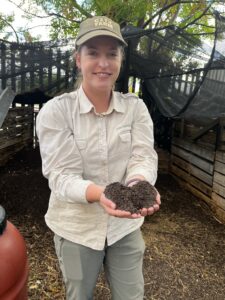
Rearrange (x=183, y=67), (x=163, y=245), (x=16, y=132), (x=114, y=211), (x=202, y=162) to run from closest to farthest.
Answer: (x=114, y=211) < (x=163, y=245) < (x=183, y=67) < (x=202, y=162) < (x=16, y=132)

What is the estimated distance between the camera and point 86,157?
1.59 m

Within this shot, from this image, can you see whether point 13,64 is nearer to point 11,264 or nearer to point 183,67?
point 183,67

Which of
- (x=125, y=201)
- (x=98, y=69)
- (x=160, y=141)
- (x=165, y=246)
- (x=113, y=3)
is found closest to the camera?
(x=125, y=201)

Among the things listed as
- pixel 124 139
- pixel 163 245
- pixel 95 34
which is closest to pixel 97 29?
pixel 95 34

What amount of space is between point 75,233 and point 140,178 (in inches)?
15.9

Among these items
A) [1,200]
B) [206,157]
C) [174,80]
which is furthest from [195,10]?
[1,200]

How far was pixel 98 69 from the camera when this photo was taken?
61.7 inches

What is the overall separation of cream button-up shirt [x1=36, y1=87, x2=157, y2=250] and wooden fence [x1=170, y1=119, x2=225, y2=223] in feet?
9.46

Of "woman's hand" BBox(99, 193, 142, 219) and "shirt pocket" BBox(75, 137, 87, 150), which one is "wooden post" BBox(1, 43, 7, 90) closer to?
"shirt pocket" BBox(75, 137, 87, 150)

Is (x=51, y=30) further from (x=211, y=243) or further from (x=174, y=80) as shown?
(x=211, y=243)

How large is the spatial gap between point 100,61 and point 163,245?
2.53m

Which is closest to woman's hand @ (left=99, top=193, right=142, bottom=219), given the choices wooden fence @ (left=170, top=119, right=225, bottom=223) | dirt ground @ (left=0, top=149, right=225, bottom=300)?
dirt ground @ (left=0, top=149, right=225, bottom=300)

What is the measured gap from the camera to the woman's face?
5.16 ft

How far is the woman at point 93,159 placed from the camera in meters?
1.56
